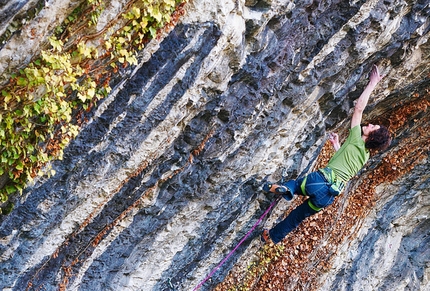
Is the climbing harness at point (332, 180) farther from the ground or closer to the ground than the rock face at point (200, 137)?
closer to the ground

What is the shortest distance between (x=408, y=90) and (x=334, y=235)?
11.9 ft

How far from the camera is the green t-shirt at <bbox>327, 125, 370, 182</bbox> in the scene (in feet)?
20.7

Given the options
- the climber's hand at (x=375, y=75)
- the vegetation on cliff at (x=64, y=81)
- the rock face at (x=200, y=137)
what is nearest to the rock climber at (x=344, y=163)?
the climber's hand at (x=375, y=75)

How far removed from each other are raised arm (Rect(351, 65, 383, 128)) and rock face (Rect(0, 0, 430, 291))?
16 cm

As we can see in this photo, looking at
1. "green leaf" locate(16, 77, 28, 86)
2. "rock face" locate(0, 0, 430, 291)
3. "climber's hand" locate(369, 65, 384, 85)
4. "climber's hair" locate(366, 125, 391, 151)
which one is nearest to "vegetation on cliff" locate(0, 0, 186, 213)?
"green leaf" locate(16, 77, 28, 86)

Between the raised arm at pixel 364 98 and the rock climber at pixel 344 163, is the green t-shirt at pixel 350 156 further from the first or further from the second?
the raised arm at pixel 364 98

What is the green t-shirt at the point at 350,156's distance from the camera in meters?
6.30

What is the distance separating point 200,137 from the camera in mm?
5879

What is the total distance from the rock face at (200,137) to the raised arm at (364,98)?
6.4 inches

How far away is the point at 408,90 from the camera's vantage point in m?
8.64

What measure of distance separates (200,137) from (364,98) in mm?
2437

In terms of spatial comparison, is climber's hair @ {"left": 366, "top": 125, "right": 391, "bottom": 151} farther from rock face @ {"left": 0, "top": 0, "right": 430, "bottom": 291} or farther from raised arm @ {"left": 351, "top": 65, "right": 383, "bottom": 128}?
rock face @ {"left": 0, "top": 0, "right": 430, "bottom": 291}

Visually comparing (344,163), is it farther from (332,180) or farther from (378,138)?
(378,138)

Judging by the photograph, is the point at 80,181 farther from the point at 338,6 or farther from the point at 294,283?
the point at 294,283
